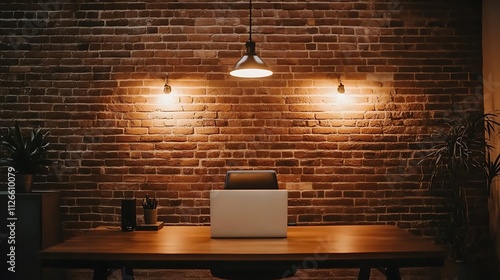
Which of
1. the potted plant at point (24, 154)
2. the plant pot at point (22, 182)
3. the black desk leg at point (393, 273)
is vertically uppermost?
the potted plant at point (24, 154)

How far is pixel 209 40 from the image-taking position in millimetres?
4766

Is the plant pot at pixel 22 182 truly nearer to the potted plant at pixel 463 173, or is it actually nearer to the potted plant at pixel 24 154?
the potted plant at pixel 24 154

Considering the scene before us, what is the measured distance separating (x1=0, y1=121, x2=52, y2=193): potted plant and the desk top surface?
1.69 m

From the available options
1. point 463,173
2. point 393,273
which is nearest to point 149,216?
point 393,273

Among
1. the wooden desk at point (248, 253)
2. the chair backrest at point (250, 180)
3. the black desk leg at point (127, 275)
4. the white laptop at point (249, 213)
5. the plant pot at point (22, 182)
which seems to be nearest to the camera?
the wooden desk at point (248, 253)

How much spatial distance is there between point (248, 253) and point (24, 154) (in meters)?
2.92

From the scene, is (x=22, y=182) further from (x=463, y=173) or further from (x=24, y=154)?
(x=463, y=173)

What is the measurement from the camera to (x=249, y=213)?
8.95ft

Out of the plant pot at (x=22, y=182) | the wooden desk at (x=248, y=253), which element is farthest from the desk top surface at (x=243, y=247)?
the plant pot at (x=22, y=182)

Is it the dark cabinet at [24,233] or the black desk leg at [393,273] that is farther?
the dark cabinet at [24,233]

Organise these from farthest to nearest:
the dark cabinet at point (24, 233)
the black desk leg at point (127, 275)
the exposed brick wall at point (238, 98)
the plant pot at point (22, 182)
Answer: the exposed brick wall at point (238, 98), the plant pot at point (22, 182), the dark cabinet at point (24, 233), the black desk leg at point (127, 275)

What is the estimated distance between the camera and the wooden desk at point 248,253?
7.62 feet

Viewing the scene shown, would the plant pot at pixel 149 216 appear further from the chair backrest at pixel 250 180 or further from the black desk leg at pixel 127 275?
the chair backrest at pixel 250 180

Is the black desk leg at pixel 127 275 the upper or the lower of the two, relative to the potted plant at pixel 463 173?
lower
